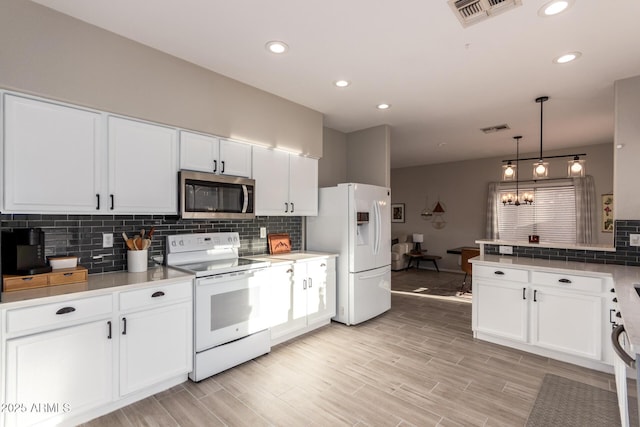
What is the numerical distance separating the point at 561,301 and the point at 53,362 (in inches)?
160

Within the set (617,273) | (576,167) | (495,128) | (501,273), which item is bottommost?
(501,273)

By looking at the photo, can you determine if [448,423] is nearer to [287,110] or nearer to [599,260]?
[599,260]

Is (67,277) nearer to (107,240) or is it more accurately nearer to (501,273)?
(107,240)

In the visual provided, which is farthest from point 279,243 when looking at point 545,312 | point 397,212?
point 397,212

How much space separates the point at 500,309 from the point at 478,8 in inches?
111

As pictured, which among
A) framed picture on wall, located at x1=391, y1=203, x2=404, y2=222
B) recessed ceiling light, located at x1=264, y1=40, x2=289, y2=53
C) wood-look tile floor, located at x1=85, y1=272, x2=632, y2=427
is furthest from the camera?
framed picture on wall, located at x1=391, y1=203, x2=404, y2=222

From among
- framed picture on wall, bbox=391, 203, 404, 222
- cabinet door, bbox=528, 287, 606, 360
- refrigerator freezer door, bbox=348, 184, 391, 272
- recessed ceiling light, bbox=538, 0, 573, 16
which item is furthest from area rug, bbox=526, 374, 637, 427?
framed picture on wall, bbox=391, 203, 404, 222

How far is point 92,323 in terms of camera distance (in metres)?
2.01

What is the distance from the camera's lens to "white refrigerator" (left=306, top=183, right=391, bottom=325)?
384 centimetres

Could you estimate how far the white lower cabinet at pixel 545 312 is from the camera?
275 cm

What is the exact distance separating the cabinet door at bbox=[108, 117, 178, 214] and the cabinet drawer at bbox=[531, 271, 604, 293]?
11.6 ft

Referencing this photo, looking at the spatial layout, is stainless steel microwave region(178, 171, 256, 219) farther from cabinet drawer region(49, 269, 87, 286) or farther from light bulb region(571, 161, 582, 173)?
light bulb region(571, 161, 582, 173)

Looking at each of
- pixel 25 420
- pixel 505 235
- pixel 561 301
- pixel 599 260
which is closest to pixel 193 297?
pixel 25 420

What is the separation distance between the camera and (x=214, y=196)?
2.91m
